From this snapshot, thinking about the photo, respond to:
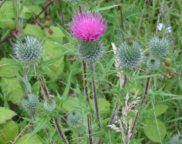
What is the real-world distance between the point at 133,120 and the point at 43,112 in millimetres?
548

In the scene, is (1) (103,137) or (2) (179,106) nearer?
(1) (103,137)

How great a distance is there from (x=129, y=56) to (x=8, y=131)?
4.06 feet

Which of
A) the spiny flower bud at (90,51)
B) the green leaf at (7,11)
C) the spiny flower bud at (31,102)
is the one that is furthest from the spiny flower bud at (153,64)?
the green leaf at (7,11)

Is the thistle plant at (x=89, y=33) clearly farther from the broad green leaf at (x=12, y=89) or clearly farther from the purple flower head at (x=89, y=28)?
the broad green leaf at (x=12, y=89)

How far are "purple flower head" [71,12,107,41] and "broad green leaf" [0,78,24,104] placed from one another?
3.88 feet

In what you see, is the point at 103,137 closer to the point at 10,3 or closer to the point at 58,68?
the point at 58,68

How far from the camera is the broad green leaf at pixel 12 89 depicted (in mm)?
3250

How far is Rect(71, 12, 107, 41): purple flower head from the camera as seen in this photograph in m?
2.19

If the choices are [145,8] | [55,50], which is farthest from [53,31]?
[145,8]

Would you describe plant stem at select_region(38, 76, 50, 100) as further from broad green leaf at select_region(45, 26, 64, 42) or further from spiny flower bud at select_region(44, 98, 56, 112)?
broad green leaf at select_region(45, 26, 64, 42)

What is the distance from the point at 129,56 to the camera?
222 centimetres

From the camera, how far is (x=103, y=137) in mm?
2307

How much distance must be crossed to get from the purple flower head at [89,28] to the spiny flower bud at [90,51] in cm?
6

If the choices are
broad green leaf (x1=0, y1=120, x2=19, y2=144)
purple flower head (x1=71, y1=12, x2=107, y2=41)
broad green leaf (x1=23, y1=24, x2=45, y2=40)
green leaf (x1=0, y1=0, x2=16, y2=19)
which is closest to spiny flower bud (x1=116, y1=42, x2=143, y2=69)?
purple flower head (x1=71, y1=12, x2=107, y2=41)
